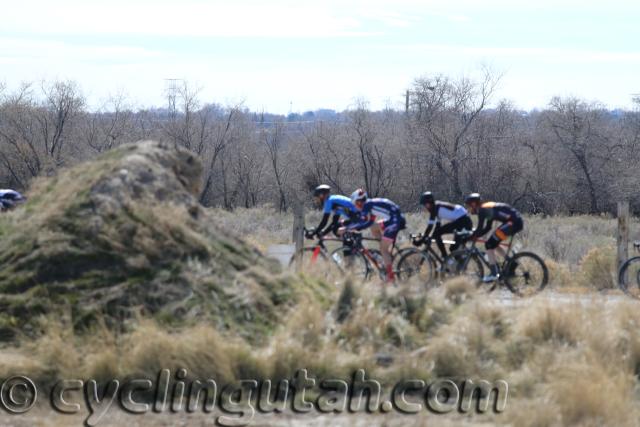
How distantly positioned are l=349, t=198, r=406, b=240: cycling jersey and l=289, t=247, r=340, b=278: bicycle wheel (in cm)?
81

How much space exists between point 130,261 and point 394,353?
287cm

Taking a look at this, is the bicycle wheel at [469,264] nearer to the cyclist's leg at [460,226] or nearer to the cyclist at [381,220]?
the cyclist's leg at [460,226]

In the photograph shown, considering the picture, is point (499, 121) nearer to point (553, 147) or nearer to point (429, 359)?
point (553, 147)

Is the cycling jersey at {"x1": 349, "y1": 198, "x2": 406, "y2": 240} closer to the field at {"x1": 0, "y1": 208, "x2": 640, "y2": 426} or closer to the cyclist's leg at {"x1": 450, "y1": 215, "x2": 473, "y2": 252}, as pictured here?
the cyclist's leg at {"x1": 450, "y1": 215, "x2": 473, "y2": 252}

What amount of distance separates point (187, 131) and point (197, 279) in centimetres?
4619

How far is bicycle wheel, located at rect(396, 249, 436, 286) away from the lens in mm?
15055

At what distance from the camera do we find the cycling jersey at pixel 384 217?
15.4 metres

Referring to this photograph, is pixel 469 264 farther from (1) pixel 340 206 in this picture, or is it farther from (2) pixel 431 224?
(1) pixel 340 206

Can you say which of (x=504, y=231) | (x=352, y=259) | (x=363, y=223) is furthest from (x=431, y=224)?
(x=352, y=259)

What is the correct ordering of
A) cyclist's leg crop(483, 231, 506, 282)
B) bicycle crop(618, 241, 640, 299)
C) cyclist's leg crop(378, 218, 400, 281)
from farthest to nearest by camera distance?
bicycle crop(618, 241, 640, 299), cyclist's leg crop(378, 218, 400, 281), cyclist's leg crop(483, 231, 506, 282)

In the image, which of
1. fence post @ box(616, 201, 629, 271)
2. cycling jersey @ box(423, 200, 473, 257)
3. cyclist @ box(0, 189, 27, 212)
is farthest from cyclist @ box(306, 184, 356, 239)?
cyclist @ box(0, 189, 27, 212)

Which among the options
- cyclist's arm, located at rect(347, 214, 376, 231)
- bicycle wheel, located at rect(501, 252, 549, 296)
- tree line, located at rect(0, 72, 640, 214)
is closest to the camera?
bicycle wheel, located at rect(501, 252, 549, 296)

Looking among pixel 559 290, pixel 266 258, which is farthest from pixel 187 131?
pixel 266 258

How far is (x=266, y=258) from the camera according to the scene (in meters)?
10.9
